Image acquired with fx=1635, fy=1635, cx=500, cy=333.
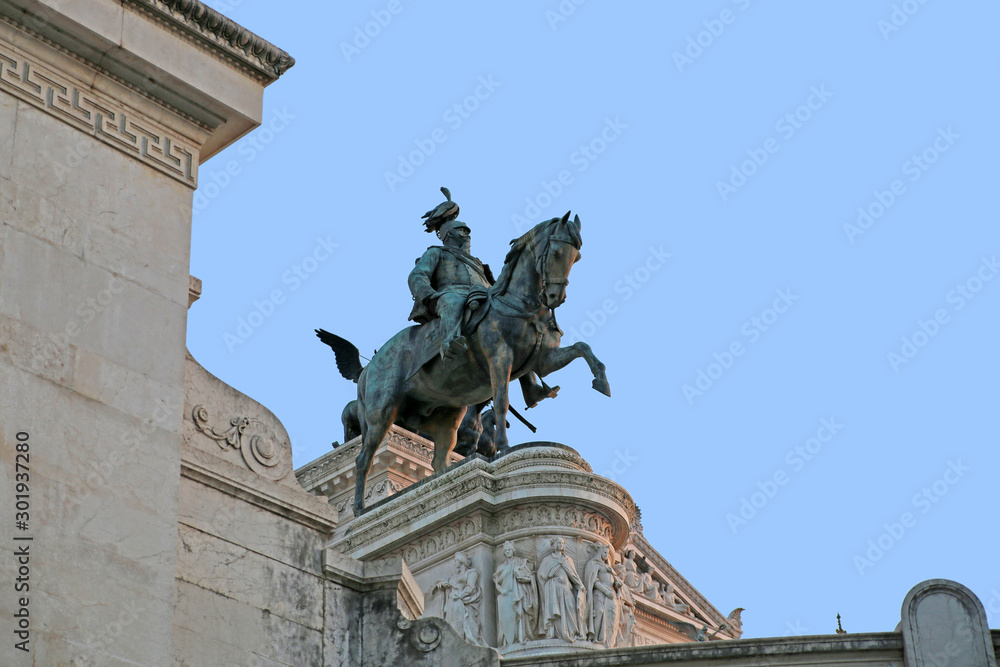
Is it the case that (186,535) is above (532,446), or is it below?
below

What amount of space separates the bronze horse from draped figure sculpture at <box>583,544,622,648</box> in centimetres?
201

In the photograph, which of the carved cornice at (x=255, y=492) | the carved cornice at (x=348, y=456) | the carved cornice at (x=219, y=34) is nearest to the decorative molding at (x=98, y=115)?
the carved cornice at (x=219, y=34)

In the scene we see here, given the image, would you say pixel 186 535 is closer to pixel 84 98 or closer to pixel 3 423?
pixel 3 423

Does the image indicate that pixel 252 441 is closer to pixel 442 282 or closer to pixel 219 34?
pixel 219 34

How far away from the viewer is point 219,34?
11930 millimetres

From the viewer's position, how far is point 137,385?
1066 centimetres

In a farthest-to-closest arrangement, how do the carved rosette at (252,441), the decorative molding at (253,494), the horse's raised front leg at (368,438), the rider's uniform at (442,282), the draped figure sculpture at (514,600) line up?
the horse's raised front leg at (368,438)
the rider's uniform at (442,282)
the draped figure sculpture at (514,600)
the carved rosette at (252,441)
the decorative molding at (253,494)

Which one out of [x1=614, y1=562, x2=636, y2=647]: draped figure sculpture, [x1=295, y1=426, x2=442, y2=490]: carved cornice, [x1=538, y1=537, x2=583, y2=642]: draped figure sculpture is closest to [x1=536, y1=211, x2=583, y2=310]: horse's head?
[x1=538, y1=537, x2=583, y2=642]: draped figure sculpture

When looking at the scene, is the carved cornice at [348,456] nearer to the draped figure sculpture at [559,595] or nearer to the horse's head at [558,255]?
the draped figure sculpture at [559,595]

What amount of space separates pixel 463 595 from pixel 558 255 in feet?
16.0

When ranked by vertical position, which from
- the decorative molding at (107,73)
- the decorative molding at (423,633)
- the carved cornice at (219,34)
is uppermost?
the carved cornice at (219,34)

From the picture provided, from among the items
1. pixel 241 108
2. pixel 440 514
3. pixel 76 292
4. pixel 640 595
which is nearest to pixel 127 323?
pixel 76 292

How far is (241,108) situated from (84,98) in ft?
4.13

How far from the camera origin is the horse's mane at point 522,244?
20.5 m
